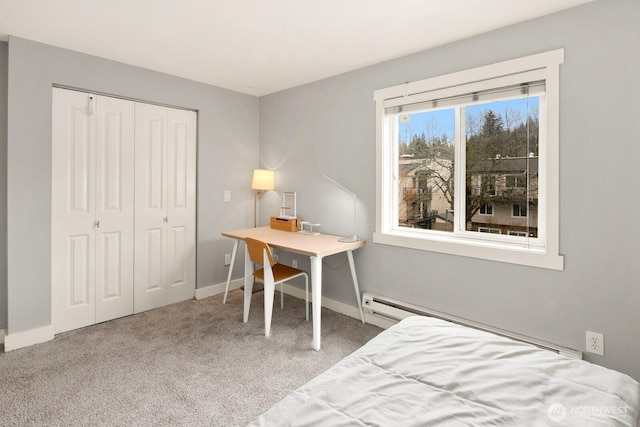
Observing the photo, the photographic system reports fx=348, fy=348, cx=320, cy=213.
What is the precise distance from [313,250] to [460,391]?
165 cm

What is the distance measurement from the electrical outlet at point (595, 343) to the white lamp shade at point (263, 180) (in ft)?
10.2

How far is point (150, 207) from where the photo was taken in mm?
3438

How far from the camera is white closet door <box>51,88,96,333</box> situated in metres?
2.86

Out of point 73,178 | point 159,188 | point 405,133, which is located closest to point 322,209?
point 405,133

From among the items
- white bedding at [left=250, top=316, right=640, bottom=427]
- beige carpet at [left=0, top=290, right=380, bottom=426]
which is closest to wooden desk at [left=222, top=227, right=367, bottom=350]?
beige carpet at [left=0, top=290, right=380, bottom=426]

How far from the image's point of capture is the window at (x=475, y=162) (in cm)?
226

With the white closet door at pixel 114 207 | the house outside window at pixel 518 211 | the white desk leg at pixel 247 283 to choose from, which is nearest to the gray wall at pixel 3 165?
the white closet door at pixel 114 207

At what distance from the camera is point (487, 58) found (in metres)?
2.44

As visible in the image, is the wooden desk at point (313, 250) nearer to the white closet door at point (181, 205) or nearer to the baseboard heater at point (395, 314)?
the baseboard heater at point (395, 314)

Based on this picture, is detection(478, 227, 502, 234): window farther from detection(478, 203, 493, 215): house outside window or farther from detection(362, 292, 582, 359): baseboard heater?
detection(362, 292, 582, 359): baseboard heater

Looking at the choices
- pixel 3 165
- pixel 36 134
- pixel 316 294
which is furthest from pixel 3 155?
pixel 316 294

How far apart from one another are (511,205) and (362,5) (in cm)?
171

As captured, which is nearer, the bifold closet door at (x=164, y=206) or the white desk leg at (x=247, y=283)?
the white desk leg at (x=247, y=283)

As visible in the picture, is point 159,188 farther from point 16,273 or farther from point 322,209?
point 322,209
